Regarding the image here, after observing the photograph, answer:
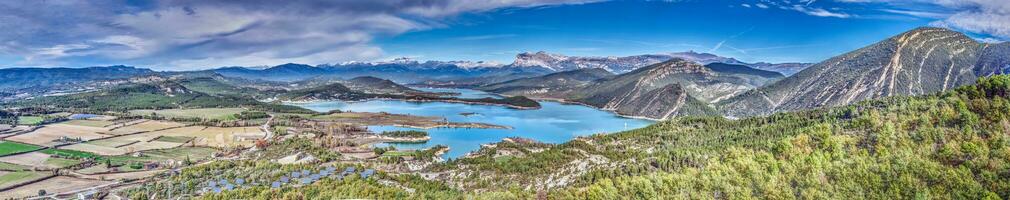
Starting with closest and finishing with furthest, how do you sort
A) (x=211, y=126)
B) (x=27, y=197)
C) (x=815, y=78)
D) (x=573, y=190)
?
(x=573, y=190), (x=27, y=197), (x=211, y=126), (x=815, y=78)

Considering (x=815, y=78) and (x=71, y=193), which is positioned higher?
(x=815, y=78)

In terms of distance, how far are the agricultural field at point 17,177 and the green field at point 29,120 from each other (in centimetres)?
6403

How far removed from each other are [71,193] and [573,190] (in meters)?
50.2

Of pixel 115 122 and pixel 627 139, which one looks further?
pixel 115 122

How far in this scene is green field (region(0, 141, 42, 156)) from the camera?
269ft

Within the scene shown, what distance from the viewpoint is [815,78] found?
142 m

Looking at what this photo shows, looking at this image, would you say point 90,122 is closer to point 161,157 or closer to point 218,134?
point 218,134

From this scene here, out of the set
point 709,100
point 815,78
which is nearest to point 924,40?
point 815,78

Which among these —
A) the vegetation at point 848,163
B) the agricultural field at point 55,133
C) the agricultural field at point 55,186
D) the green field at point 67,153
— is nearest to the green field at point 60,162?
the green field at point 67,153

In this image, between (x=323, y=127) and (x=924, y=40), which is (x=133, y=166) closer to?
(x=323, y=127)

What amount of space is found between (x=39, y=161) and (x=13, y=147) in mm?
16265

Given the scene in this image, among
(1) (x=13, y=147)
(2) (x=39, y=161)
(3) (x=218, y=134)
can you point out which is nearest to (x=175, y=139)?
(3) (x=218, y=134)

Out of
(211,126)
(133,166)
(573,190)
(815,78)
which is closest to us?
(573,190)

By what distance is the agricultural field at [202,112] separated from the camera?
476 ft
